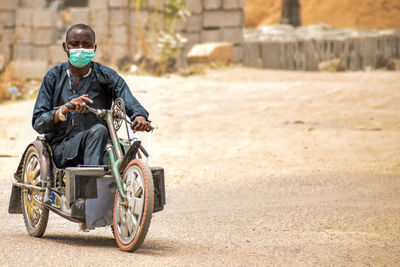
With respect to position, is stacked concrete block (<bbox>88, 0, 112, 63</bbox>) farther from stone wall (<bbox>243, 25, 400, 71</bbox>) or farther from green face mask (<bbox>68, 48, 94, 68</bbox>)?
green face mask (<bbox>68, 48, 94, 68</bbox>)

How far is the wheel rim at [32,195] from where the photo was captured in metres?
4.85

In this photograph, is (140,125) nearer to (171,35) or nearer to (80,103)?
(80,103)

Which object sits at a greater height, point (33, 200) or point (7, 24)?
point (7, 24)

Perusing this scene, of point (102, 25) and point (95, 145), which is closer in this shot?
point (95, 145)

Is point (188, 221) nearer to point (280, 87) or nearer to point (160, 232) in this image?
point (160, 232)

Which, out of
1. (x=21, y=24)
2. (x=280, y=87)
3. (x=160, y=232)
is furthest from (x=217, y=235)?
(x=21, y=24)

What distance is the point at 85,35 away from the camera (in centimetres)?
451

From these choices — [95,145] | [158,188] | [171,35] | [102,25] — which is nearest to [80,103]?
[95,145]

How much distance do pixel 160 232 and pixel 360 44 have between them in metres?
15.7

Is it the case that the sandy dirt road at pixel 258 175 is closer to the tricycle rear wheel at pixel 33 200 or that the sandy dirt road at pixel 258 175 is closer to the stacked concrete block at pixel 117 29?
the tricycle rear wheel at pixel 33 200

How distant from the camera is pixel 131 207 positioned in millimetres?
4098

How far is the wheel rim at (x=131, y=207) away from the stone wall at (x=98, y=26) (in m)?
14.3

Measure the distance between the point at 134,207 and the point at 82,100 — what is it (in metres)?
0.79

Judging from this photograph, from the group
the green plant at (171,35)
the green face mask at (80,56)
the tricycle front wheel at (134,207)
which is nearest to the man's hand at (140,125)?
the tricycle front wheel at (134,207)
